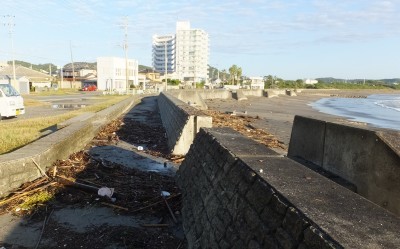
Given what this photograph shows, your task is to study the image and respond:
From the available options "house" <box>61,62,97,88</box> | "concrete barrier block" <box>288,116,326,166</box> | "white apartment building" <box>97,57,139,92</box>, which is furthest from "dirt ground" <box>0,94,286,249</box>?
"house" <box>61,62,97,88</box>

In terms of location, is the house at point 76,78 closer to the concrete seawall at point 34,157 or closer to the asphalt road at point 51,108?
the asphalt road at point 51,108

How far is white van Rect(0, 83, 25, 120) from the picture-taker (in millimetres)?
18172

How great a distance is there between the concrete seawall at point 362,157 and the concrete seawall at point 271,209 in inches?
52.9

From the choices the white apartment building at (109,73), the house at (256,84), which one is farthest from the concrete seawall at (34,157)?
the house at (256,84)

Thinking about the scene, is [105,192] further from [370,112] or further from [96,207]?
[370,112]

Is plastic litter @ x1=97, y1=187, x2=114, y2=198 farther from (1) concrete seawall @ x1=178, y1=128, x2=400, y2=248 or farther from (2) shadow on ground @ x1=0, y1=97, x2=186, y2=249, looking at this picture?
(1) concrete seawall @ x1=178, y1=128, x2=400, y2=248

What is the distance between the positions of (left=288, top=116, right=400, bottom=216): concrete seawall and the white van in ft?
56.1

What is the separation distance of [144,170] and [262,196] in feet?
20.6

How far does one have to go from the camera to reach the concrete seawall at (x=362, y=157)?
427cm

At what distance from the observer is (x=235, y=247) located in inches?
121

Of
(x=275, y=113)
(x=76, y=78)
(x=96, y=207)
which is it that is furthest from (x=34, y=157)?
(x=76, y=78)

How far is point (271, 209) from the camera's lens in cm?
275

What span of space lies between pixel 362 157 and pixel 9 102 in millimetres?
18502

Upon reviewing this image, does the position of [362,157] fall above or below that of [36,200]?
above
